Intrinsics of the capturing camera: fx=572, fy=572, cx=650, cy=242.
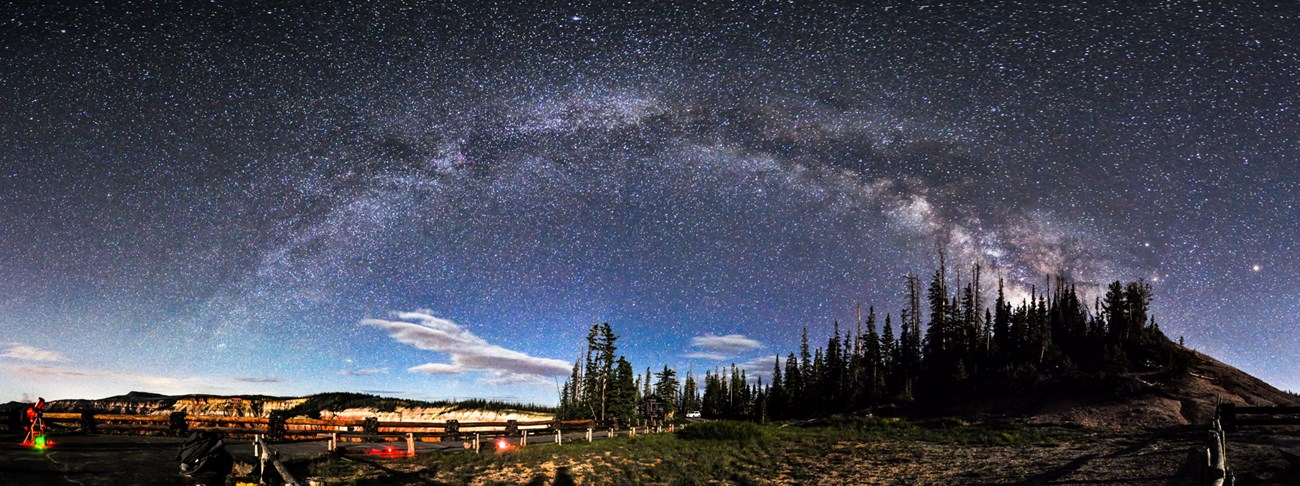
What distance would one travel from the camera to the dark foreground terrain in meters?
16.3

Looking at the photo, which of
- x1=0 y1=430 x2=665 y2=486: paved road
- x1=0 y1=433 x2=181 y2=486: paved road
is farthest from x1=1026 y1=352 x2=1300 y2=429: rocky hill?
x1=0 y1=433 x2=181 y2=486: paved road

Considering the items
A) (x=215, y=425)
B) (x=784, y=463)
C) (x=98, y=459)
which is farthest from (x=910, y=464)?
(x=215, y=425)

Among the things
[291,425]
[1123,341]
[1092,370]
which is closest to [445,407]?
[291,425]

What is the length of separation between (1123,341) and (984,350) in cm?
1514

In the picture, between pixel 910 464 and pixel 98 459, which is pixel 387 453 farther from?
pixel 910 464

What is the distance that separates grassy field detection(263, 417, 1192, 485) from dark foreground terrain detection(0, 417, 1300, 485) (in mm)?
52

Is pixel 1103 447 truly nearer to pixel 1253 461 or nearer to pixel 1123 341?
pixel 1253 461

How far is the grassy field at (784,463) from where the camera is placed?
19094 mm

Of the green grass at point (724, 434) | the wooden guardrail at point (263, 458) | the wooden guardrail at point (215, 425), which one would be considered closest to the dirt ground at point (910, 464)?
the wooden guardrail at point (215, 425)

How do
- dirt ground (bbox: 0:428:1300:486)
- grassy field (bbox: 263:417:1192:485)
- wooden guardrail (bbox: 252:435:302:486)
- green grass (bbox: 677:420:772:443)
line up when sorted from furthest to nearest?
green grass (bbox: 677:420:772:443)
grassy field (bbox: 263:417:1192:485)
dirt ground (bbox: 0:428:1300:486)
wooden guardrail (bbox: 252:435:302:486)

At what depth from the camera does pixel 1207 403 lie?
154 ft

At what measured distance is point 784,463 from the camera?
26281mm

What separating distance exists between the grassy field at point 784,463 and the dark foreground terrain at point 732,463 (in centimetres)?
5

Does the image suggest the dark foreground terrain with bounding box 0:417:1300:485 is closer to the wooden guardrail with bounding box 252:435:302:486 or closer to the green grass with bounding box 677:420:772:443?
the green grass with bounding box 677:420:772:443
